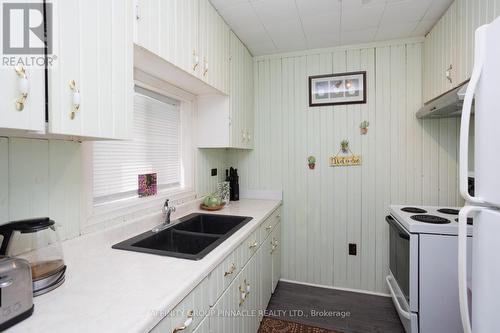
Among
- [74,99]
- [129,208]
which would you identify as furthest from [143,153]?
[74,99]

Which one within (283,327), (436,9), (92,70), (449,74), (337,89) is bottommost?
(283,327)

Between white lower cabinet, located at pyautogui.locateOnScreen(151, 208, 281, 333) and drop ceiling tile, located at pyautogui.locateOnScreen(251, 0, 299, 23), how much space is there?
1.60 m

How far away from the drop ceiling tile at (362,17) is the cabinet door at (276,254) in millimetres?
1858

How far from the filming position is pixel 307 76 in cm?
257

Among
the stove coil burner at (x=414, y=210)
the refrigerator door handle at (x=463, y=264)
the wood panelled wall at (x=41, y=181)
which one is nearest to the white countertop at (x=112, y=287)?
the wood panelled wall at (x=41, y=181)

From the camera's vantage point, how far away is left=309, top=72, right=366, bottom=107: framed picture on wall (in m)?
2.42

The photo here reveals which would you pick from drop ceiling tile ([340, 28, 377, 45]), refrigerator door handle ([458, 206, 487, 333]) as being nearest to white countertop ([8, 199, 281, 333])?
refrigerator door handle ([458, 206, 487, 333])

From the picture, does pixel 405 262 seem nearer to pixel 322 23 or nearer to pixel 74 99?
pixel 322 23

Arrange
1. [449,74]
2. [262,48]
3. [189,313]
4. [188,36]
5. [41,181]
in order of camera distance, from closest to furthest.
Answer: [189,313] < [41,181] < [188,36] < [449,74] < [262,48]

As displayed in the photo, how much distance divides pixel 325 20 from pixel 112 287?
2.21 m

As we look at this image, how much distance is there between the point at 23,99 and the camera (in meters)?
0.67

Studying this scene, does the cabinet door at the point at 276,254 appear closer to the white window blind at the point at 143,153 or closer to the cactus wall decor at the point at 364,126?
the white window blind at the point at 143,153

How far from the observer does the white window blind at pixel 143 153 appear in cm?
143

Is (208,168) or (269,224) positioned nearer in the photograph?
(269,224)
